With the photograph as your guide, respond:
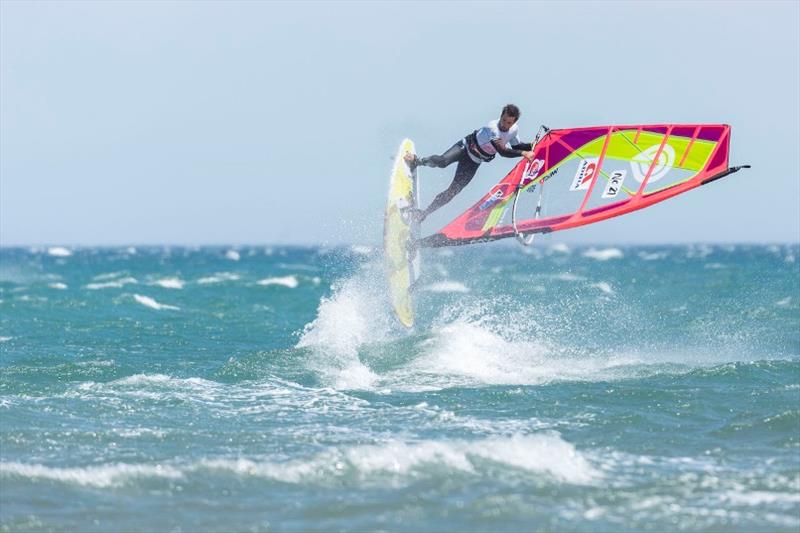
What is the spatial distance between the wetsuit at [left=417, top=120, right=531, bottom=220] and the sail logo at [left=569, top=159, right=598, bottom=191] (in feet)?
2.94

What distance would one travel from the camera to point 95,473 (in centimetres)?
731

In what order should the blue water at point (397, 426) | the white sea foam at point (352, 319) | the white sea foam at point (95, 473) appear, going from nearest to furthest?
1. the blue water at point (397, 426)
2. the white sea foam at point (95, 473)
3. the white sea foam at point (352, 319)

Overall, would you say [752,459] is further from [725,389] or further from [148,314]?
[148,314]

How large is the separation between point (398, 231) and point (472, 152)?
1.61 meters

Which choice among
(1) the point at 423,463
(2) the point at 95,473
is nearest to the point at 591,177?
(1) the point at 423,463

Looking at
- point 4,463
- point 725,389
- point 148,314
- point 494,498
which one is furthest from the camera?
point 148,314

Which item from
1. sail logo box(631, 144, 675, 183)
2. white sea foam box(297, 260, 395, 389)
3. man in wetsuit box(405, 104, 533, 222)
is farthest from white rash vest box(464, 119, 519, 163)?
white sea foam box(297, 260, 395, 389)

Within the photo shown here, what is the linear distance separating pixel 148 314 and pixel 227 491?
1728cm

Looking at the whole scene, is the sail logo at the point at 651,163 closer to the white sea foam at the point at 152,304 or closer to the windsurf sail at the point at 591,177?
the windsurf sail at the point at 591,177

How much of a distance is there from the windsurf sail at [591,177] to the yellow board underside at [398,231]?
47 cm

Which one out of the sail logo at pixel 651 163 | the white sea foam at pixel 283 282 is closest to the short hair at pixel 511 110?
the sail logo at pixel 651 163

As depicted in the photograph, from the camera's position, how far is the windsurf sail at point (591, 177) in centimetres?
1119

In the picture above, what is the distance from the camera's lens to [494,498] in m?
6.66

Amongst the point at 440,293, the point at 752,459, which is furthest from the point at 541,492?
the point at 440,293
